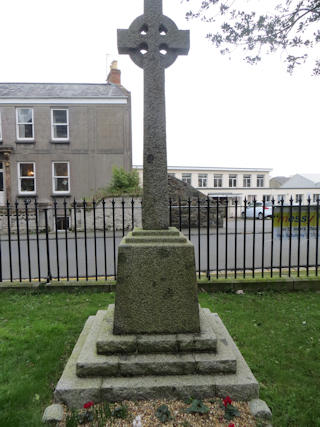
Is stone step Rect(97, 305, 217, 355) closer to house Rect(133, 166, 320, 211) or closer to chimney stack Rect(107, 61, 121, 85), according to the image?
chimney stack Rect(107, 61, 121, 85)

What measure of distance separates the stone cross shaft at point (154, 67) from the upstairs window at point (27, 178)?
1785 centimetres

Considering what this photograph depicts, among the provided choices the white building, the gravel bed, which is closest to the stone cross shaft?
the gravel bed

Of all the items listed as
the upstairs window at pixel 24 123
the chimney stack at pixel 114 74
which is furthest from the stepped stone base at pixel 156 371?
the chimney stack at pixel 114 74

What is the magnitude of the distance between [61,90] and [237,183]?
3290cm

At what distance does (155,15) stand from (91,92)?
61.0ft

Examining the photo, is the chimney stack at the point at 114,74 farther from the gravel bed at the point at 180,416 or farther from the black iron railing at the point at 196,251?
the gravel bed at the point at 180,416

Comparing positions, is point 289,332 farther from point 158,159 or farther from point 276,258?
point 276,258

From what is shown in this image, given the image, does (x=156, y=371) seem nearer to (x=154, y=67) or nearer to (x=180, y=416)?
(x=180, y=416)

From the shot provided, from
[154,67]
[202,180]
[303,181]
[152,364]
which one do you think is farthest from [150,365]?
[303,181]

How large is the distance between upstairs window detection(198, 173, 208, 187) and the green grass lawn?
40.8 m

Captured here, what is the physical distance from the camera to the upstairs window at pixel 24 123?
18.9 metres

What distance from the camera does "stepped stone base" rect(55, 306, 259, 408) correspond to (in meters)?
2.31

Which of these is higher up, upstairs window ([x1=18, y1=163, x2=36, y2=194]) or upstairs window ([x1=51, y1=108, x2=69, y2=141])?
upstairs window ([x1=51, y1=108, x2=69, y2=141])

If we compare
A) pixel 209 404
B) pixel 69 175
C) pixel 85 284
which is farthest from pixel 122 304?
pixel 69 175
